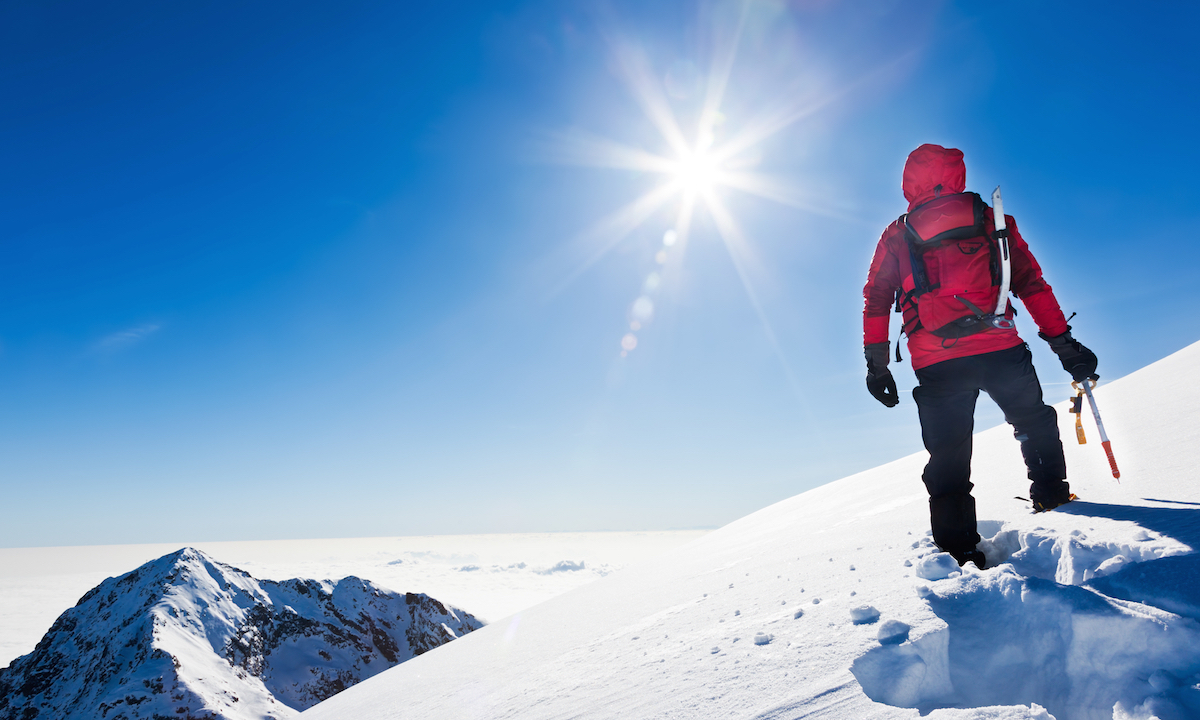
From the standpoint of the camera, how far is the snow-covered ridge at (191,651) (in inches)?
1307

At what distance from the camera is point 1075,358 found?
2904mm

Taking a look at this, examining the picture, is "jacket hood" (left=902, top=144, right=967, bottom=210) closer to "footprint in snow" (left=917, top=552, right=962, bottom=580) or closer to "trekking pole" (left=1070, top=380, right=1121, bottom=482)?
"trekking pole" (left=1070, top=380, right=1121, bottom=482)

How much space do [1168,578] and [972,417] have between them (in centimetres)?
161

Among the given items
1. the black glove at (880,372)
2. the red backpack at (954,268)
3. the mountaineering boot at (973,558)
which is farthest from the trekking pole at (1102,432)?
the mountaineering boot at (973,558)

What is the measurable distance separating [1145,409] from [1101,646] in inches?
167

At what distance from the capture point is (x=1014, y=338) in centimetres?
278

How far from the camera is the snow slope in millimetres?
1235

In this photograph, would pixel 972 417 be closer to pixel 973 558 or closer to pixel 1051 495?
pixel 1051 495

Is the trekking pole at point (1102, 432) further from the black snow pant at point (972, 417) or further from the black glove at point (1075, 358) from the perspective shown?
the black snow pant at point (972, 417)

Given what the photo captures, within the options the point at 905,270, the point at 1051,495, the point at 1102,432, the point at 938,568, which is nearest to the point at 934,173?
the point at 905,270

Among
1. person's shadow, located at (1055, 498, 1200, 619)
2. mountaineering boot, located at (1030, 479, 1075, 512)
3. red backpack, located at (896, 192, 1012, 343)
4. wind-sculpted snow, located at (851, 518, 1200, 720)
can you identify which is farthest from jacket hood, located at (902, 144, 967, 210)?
wind-sculpted snow, located at (851, 518, 1200, 720)

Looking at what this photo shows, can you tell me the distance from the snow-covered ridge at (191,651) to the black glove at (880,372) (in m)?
47.3

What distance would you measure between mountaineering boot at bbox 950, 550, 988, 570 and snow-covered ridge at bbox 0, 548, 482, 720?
156 ft

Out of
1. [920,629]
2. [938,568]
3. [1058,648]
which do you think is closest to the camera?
[1058,648]
